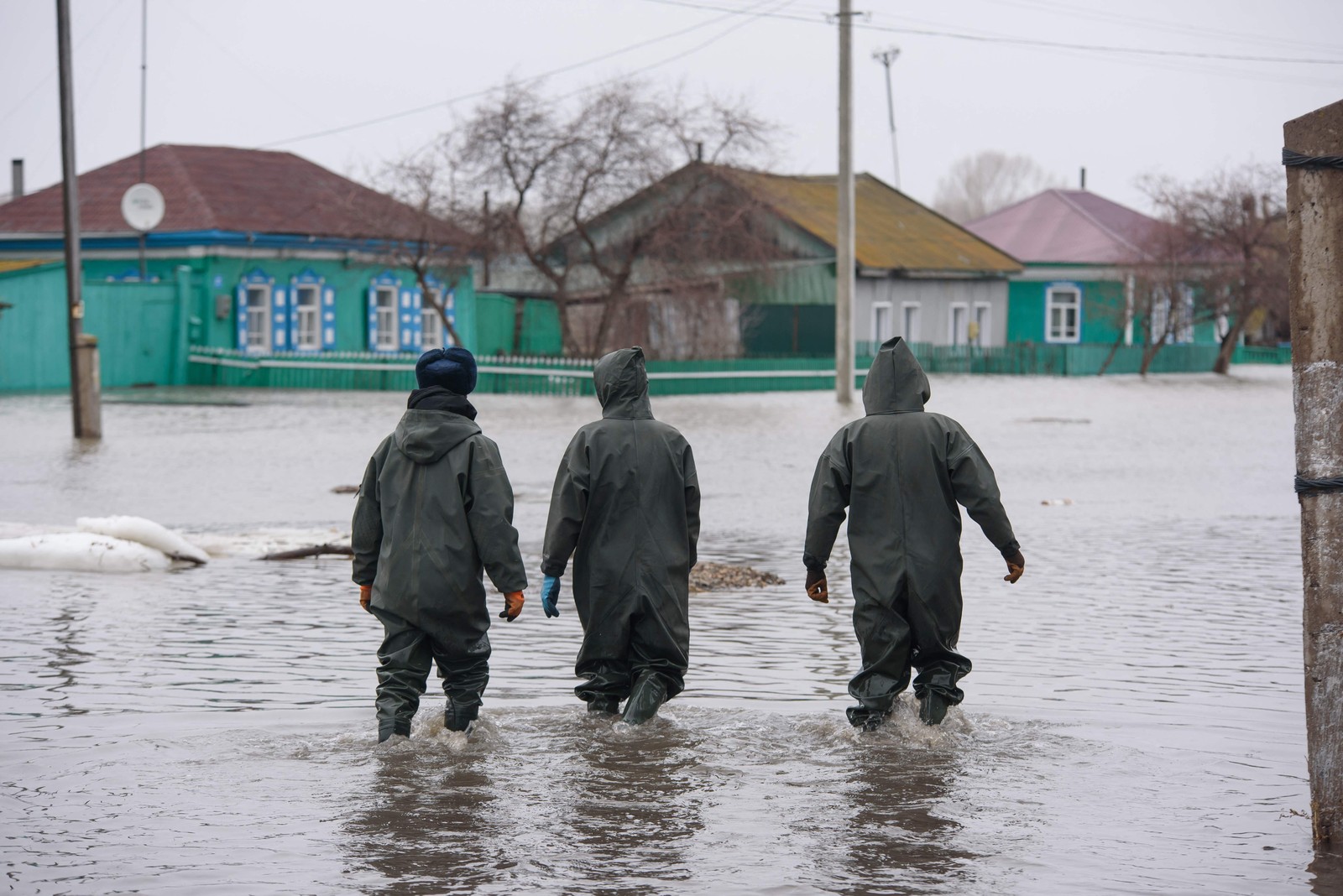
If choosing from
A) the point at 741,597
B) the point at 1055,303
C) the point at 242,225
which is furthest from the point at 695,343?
the point at 741,597

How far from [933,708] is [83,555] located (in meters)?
6.39

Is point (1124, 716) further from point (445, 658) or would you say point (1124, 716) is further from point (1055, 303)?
point (1055, 303)

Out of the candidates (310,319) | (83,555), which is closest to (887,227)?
(310,319)

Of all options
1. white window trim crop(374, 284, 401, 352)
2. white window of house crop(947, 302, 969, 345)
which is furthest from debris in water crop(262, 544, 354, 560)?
white window of house crop(947, 302, 969, 345)

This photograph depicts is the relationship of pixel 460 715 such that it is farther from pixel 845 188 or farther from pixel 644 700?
pixel 845 188

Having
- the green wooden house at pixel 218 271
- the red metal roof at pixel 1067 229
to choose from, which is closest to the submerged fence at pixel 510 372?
the green wooden house at pixel 218 271

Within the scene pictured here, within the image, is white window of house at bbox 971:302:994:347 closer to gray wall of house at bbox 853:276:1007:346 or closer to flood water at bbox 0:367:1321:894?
gray wall of house at bbox 853:276:1007:346

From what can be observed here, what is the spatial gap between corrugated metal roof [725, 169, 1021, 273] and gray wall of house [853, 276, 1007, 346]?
2.10 ft

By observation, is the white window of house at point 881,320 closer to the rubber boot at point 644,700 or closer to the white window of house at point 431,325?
the white window of house at point 431,325

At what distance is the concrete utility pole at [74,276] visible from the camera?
19.6 meters

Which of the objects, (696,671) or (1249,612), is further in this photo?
(1249,612)

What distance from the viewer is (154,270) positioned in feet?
123

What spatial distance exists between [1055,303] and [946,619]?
48.5m

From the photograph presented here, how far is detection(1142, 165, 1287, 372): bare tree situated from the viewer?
4762cm
